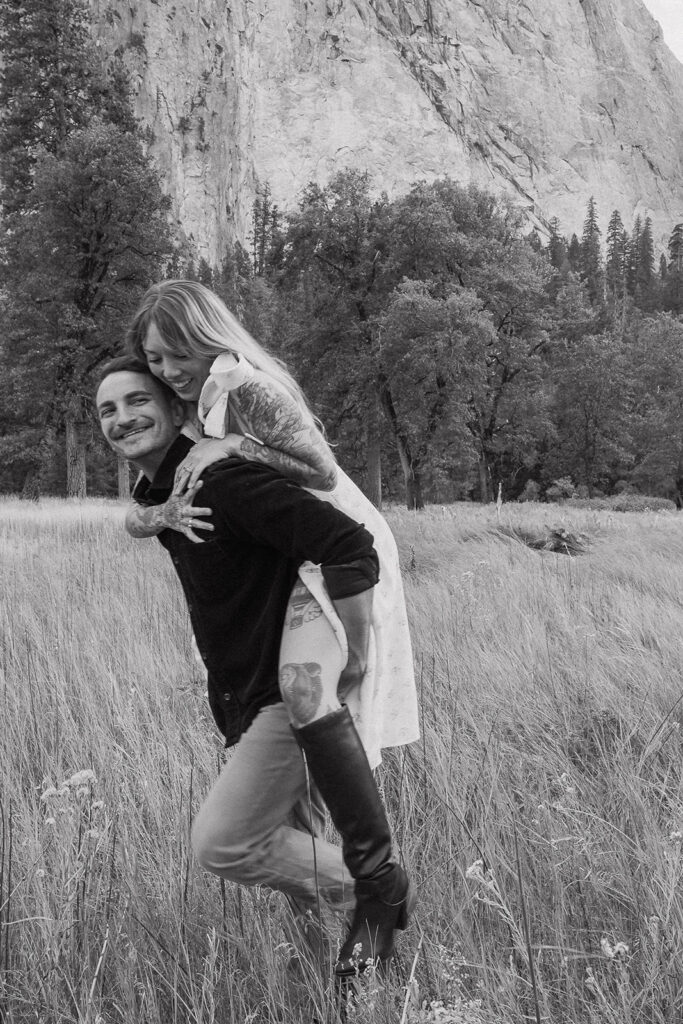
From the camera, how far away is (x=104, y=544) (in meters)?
8.09

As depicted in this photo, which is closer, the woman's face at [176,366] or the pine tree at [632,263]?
the woman's face at [176,366]

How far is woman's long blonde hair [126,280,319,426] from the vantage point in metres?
1.57

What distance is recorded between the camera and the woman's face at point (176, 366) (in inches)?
62.6

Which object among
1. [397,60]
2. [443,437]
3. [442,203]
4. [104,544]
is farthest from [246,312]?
[397,60]

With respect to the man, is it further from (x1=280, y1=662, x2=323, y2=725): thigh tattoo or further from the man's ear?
the man's ear

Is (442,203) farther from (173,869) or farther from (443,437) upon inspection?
(173,869)

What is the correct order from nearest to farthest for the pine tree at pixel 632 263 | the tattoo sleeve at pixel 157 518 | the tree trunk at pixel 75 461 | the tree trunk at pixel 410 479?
1. the tattoo sleeve at pixel 157 518
2. the tree trunk at pixel 75 461
3. the tree trunk at pixel 410 479
4. the pine tree at pixel 632 263

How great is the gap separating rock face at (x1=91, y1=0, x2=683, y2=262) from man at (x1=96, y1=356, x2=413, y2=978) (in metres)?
77.6

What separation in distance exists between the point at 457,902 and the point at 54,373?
19384mm

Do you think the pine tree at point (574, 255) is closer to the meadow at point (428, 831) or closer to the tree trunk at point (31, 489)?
the tree trunk at point (31, 489)

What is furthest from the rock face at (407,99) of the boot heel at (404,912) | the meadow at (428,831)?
the boot heel at (404,912)

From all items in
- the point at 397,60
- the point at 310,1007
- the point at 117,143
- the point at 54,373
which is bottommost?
the point at 310,1007

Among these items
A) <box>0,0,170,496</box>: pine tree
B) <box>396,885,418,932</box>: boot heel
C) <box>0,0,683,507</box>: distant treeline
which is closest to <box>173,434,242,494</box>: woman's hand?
<box>396,885,418,932</box>: boot heel

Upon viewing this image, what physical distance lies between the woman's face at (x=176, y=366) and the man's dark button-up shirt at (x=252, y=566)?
0.25 metres
